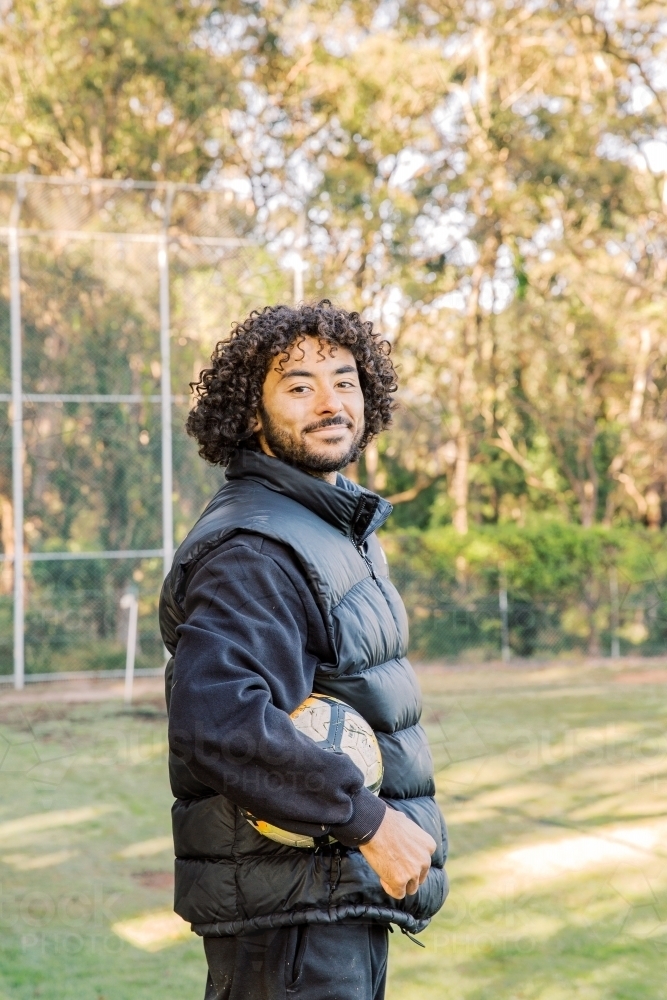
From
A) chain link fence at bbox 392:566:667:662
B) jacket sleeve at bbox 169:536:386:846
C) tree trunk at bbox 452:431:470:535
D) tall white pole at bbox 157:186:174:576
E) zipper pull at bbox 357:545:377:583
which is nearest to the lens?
jacket sleeve at bbox 169:536:386:846

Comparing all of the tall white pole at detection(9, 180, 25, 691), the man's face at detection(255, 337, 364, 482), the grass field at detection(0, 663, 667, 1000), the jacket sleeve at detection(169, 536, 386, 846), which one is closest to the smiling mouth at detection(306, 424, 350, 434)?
the man's face at detection(255, 337, 364, 482)

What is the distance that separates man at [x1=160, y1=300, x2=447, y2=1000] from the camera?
1666 millimetres

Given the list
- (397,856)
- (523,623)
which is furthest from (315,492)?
(523,623)

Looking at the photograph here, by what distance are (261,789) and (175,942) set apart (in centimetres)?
290

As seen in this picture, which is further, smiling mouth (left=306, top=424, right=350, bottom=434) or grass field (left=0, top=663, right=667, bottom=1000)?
grass field (left=0, top=663, right=667, bottom=1000)

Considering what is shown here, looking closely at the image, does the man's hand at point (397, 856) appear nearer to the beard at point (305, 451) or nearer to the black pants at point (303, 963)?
the black pants at point (303, 963)

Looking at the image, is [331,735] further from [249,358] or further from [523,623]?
[523,623]

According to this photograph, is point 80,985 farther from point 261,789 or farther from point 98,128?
point 98,128

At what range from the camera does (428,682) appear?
12359 mm

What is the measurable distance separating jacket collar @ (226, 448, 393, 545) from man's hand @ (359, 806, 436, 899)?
542 mm

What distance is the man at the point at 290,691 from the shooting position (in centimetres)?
167

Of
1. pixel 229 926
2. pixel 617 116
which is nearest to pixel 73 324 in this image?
pixel 617 116

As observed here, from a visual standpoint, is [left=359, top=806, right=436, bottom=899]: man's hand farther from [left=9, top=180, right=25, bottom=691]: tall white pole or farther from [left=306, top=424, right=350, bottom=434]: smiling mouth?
[left=9, top=180, right=25, bottom=691]: tall white pole

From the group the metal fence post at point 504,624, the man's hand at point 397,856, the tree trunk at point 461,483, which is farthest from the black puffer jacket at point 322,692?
the tree trunk at point 461,483
